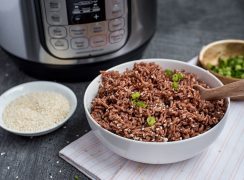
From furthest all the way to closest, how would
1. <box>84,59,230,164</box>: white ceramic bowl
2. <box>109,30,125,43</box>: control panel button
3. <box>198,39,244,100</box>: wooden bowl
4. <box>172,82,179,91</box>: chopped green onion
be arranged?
<box>198,39,244,100</box>: wooden bowl < <box>109,30,125,43</box>: control panel button < <box>172,82,179,91</box>: chopped green onion < <box>84,59,230,164</box>: white ceramic bowl

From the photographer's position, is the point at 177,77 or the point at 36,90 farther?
the point at 36,90

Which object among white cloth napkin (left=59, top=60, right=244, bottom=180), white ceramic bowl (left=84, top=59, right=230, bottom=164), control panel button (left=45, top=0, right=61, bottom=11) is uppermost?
control panel button (left=45, top=0, right=61, bottom=11)

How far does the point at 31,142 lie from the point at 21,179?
0.09 metres

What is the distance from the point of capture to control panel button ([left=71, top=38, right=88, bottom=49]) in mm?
728

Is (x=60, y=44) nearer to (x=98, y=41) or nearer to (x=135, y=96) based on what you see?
(x=98, y=41)

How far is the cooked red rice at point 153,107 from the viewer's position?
0.57 metres

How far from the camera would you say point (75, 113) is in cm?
76

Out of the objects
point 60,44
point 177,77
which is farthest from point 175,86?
point 60,44

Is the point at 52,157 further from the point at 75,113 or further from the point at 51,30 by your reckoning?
the point at 51,30

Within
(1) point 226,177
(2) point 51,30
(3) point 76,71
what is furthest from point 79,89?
(1) point 226,177

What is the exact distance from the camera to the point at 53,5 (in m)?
0.68

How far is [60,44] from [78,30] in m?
0.05

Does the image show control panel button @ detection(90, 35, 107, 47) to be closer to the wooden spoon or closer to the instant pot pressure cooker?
the instant pot pressure cooker

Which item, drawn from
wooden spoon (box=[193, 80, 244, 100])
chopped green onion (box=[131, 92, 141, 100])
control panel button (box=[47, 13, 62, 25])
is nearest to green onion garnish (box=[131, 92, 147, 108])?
chopped green onion (box=[131, 92, 141, 100])
